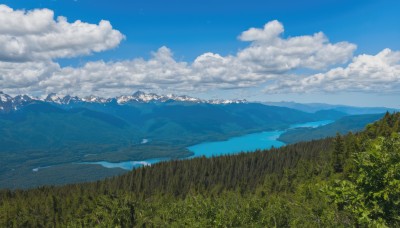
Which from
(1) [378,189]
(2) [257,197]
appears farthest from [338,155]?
(1) [378,189]

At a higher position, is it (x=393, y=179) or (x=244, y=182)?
(x=393, y=179)

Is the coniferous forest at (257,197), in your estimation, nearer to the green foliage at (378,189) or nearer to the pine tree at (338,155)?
the green foliage at (378,189)

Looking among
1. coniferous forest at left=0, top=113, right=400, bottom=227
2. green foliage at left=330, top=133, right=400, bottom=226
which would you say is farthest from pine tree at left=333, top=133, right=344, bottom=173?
green foliage at left=330, top=133, right=400, bottom=226

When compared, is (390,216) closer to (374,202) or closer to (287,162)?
(374,202)

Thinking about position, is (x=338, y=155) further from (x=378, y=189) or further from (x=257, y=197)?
(x=378, y=189)

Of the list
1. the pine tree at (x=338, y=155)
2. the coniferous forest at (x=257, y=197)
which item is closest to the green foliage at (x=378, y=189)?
the coniferous forest at (x=257, y=197)

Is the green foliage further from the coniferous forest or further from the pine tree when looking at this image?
the pine tree

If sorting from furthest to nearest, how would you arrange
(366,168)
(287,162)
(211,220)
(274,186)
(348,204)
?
(287,162) < (274,186) < (211,220) < (348,204) < (366,168)

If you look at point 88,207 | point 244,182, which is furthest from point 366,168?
point 244,182
